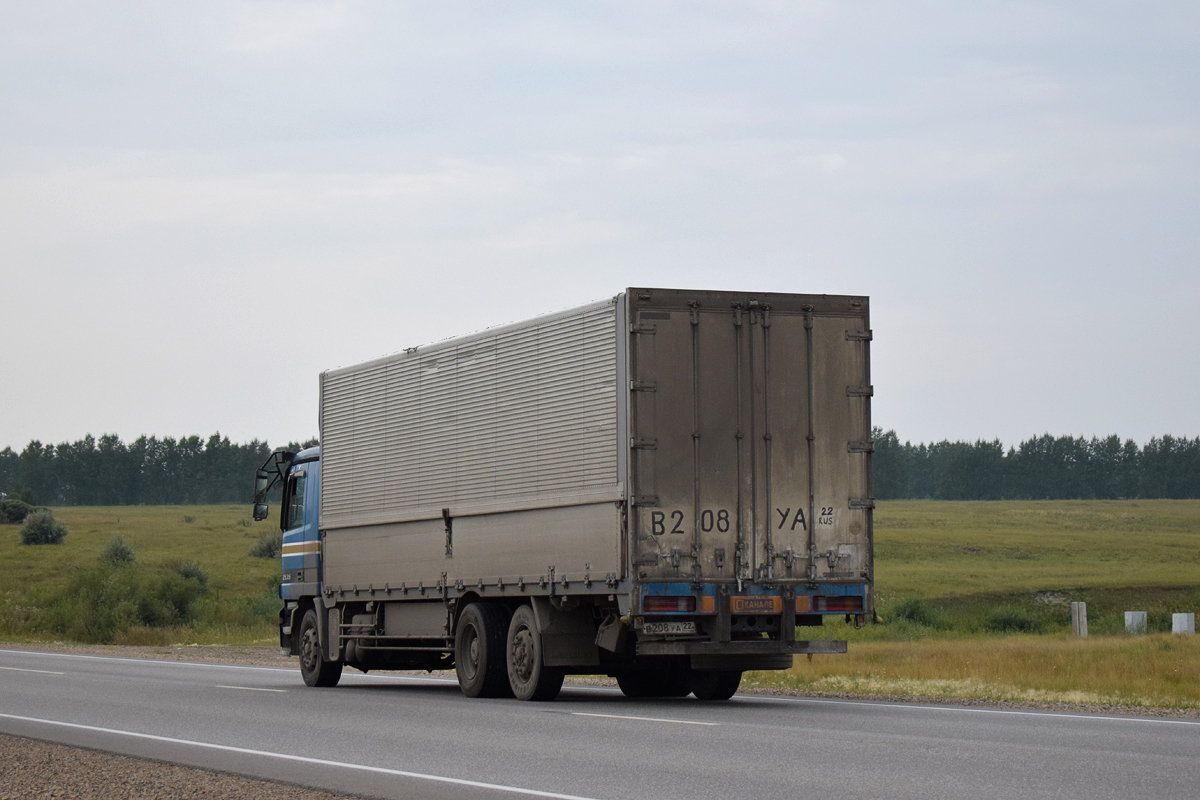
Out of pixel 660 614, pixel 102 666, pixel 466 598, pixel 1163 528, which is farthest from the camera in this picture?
pixel 1163 528

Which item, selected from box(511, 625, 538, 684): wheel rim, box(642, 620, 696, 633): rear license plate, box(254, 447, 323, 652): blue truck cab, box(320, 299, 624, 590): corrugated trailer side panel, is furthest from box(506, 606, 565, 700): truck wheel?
box(254, 447, 323, 652): blue truck cab

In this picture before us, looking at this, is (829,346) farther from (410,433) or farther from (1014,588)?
(1014,588)

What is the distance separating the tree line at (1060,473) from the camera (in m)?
185

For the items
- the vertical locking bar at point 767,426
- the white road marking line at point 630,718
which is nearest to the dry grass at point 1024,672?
the vertical locking bar at point 767,426

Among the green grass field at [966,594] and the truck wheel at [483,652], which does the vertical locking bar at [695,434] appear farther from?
the green grass field at [966,594]

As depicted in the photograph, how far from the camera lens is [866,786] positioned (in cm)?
969

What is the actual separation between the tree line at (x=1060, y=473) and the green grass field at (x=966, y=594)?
174ft

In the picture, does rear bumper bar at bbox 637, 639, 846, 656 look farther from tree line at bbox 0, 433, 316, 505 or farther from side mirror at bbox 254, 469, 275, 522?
tree line at bbox 0, 433, 316, 505

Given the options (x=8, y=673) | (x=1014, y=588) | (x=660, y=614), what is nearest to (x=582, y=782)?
(x=660, y=614)

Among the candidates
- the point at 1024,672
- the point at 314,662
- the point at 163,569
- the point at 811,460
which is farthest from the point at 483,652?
the point at 163,569

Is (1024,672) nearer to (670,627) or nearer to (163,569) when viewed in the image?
(670,627)

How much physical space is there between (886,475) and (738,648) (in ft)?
581

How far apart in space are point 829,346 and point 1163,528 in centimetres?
9490

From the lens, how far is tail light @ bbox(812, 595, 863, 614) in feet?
54.8
